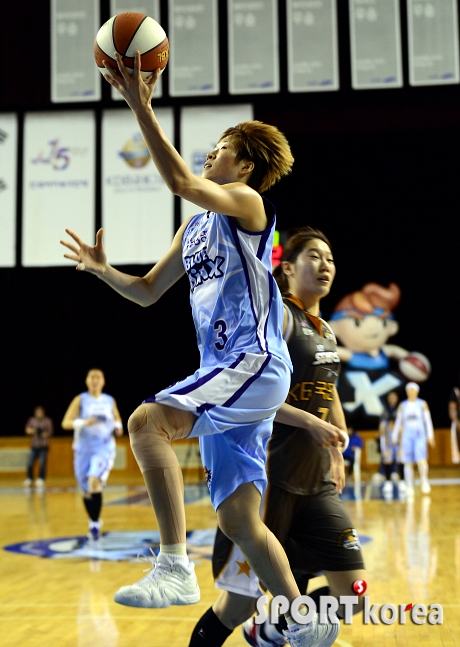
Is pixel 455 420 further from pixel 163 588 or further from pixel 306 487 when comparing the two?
pixel 163 588

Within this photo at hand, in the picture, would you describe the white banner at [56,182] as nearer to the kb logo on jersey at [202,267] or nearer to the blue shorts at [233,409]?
the kb logo on jersey at [202,267]

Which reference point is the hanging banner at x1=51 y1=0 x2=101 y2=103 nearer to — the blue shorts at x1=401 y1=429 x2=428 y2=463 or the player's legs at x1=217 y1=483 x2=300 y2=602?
the blue shorts at x1=401 y1=429 x2=428 y2=463

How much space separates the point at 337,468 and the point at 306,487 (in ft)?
0.52

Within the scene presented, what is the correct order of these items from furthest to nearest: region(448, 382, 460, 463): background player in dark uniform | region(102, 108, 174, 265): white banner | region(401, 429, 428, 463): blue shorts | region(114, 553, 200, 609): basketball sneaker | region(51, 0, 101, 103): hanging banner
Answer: region(448, 382, 460, 463): background player in dark uniform
region(102, 108, 174, 265): white banner
region(51, 0, 101, 103): hanging banner
region(401, 429, 428, 463): blue shorts
region(114, 553, 200, 609): basketball sneaker

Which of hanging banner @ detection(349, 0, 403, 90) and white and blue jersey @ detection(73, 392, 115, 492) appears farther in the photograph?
hanging banner @ detection(349, 0, 403, 90)

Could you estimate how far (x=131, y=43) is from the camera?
103 inches

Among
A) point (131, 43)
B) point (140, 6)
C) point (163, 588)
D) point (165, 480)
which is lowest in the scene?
point (163, 588)

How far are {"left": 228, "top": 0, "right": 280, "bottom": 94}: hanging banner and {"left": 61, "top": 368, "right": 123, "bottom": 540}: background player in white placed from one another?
7.13 metres

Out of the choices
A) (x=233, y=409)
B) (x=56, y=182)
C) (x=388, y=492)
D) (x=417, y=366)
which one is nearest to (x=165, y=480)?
(x=233, y=409)

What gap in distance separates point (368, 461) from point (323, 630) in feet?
50.8

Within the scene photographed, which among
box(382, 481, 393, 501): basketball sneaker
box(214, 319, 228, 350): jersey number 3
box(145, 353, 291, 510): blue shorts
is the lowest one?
box(382, 481, 393, 501): basketball sneaker

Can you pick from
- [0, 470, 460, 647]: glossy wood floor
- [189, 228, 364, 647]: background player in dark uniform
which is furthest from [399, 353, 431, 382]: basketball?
[189, 228, 364, 647]: background player in dark uniform

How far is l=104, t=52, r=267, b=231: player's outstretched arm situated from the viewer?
7.83ft

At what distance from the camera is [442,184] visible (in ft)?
54.7
